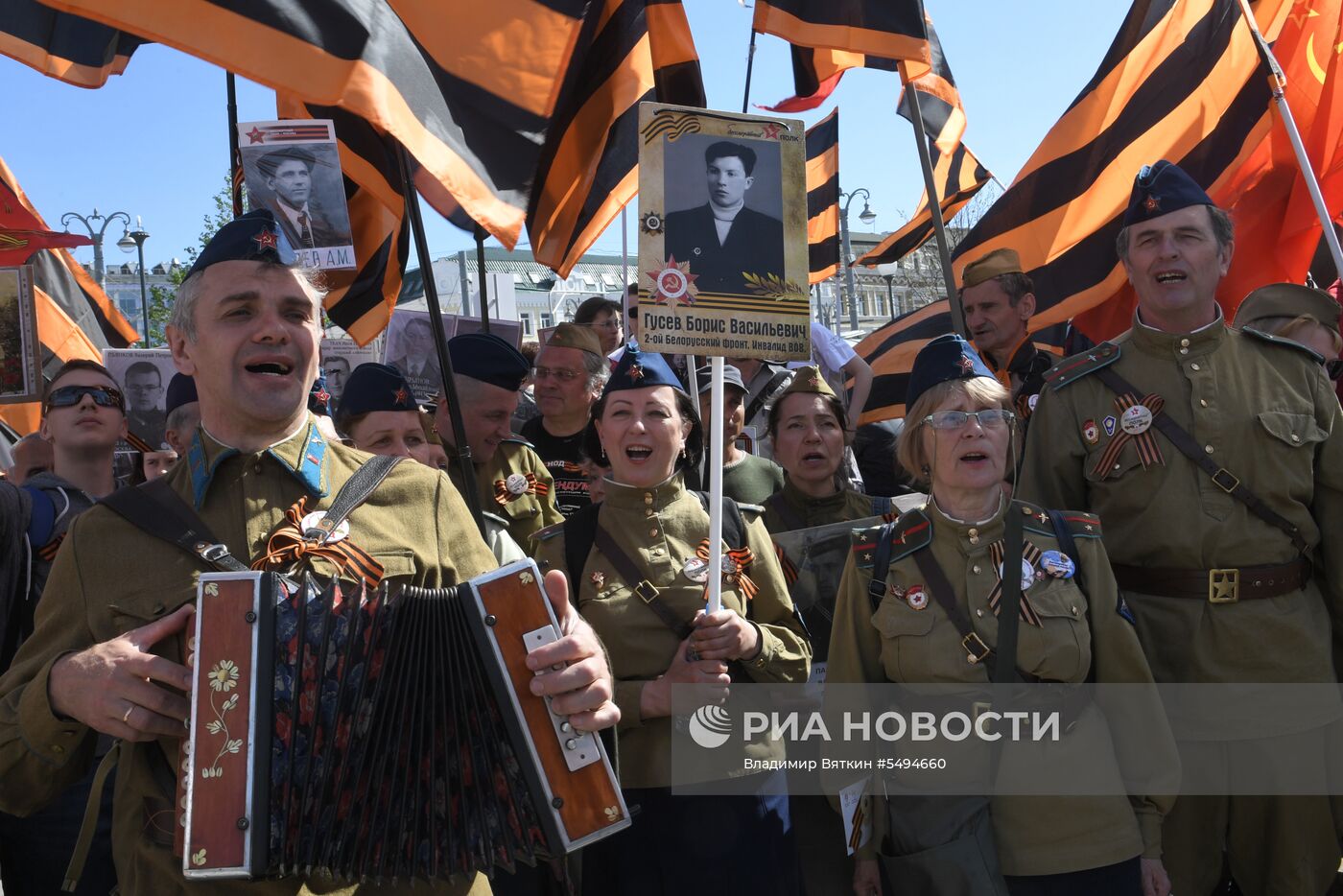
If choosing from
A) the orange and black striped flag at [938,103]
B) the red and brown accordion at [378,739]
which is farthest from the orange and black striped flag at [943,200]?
the red and brown accordion at [378,739]

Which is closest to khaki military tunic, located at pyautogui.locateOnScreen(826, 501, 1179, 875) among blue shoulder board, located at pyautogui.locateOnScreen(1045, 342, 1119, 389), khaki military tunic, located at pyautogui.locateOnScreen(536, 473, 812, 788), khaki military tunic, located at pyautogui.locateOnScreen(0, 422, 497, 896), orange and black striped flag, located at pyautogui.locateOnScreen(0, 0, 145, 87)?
khaki military tunic, located at pyautogui.locateOnScreen(536, 473, 812, 788)

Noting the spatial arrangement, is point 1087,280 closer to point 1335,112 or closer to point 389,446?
point 1335,112

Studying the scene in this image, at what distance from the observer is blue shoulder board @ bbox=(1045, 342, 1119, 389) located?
4355 mm

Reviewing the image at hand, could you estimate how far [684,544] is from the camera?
4.11m

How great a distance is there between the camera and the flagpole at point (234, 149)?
15.9 ft

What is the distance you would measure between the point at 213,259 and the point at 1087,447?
10.3 feet

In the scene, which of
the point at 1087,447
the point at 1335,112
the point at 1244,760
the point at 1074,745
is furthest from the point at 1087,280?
the point at 1074,745

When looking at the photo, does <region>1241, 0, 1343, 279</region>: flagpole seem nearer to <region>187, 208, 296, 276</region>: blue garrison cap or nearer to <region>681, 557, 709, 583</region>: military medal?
<region>681, 557, 709, 583</region>: military medal

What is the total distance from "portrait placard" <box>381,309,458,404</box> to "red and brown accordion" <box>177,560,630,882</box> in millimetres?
4314

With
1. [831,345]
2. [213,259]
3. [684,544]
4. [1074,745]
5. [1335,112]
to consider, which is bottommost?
[1074,745]

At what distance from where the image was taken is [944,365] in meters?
3.89

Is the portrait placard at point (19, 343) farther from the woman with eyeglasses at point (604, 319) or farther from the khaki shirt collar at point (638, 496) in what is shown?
the woman with eyeglasses at point (604, 319)

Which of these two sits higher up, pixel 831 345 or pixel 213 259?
pixel 831 345

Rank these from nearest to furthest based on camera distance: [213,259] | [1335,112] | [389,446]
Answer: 1. [213,259]
2. [389,446]
3. [1335,112]
